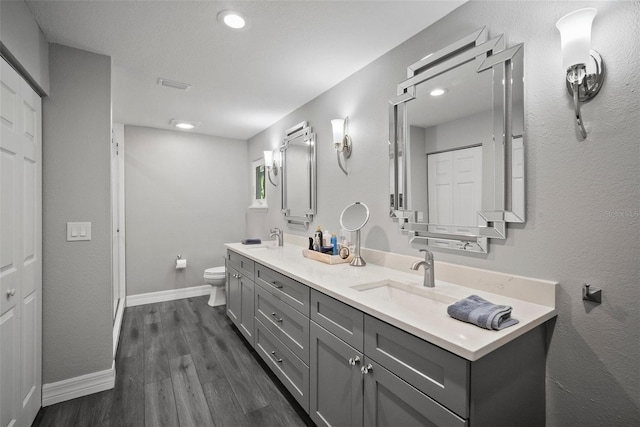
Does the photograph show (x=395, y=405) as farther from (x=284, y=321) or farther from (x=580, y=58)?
(x=580, y=58)

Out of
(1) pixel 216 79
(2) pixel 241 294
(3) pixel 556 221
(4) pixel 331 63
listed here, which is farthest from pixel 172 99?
(3) pixel 556 221

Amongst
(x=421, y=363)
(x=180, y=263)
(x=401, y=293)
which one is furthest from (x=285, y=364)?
(x=180, y=263)

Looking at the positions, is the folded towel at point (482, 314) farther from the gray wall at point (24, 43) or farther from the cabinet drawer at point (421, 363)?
the gray wall at point (24, 43)

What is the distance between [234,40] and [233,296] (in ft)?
7.21

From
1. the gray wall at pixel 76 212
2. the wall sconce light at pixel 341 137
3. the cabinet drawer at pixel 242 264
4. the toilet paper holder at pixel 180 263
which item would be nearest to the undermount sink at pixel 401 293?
the wall sconce light at pixel 341 137

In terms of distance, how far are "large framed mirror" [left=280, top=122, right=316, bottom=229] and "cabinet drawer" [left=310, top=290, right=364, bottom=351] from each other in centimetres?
136

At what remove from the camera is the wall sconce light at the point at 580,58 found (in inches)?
42.1

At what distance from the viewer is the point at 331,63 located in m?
2.16

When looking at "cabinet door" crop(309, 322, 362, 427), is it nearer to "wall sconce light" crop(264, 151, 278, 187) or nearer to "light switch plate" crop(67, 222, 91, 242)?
"light switch plate" crop(67, 222, 91, 242)

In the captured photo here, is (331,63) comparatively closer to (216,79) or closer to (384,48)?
(384,48)

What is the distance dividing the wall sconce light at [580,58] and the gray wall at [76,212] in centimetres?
253

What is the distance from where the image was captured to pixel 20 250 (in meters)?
1.55

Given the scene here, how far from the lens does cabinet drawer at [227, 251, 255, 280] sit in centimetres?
248

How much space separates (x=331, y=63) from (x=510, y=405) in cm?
216
